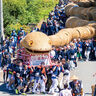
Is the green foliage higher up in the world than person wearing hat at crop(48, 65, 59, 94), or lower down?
higher up

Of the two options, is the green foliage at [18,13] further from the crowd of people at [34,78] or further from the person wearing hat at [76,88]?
the person wearing hat at [76,88]

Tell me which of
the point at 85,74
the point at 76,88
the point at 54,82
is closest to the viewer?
the point at 76,88

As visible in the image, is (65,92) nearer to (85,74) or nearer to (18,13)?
(85,74)

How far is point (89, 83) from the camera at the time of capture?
64.3 ft

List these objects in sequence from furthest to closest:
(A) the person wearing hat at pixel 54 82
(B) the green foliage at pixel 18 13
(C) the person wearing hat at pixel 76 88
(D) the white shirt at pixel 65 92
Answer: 1. (B) the green foliage at pixel 18 13
2. (A) the person wearing hat at pixel 54 82
3. (C) the person wearing hat at pixel 76 88
4. (D) the white shirt at pixel 65 92

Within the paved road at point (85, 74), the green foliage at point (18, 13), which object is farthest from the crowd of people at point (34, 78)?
the green foliage at point (18, 13)

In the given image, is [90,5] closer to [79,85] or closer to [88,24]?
[88,24]

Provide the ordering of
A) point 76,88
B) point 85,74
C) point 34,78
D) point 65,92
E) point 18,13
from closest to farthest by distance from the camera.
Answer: point 65,92 → point 76,88 → point 34,78 → point 85,74 → point 18,13

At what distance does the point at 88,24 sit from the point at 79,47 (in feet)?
11.6

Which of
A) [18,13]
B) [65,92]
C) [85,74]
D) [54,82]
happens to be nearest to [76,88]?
[65,92]

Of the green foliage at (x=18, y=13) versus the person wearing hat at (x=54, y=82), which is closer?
the person wearing hat at (x=54, y=82)

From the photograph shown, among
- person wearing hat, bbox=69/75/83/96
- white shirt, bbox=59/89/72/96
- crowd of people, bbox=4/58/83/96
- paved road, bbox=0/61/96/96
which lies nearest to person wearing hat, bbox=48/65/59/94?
crowd of people, bbox=4/58/83/96

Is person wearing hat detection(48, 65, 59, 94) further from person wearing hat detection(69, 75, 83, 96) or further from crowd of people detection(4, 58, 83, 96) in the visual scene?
person wearing hat detection(69, 75, 83, 96)

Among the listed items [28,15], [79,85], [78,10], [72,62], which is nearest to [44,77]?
[79,85]
